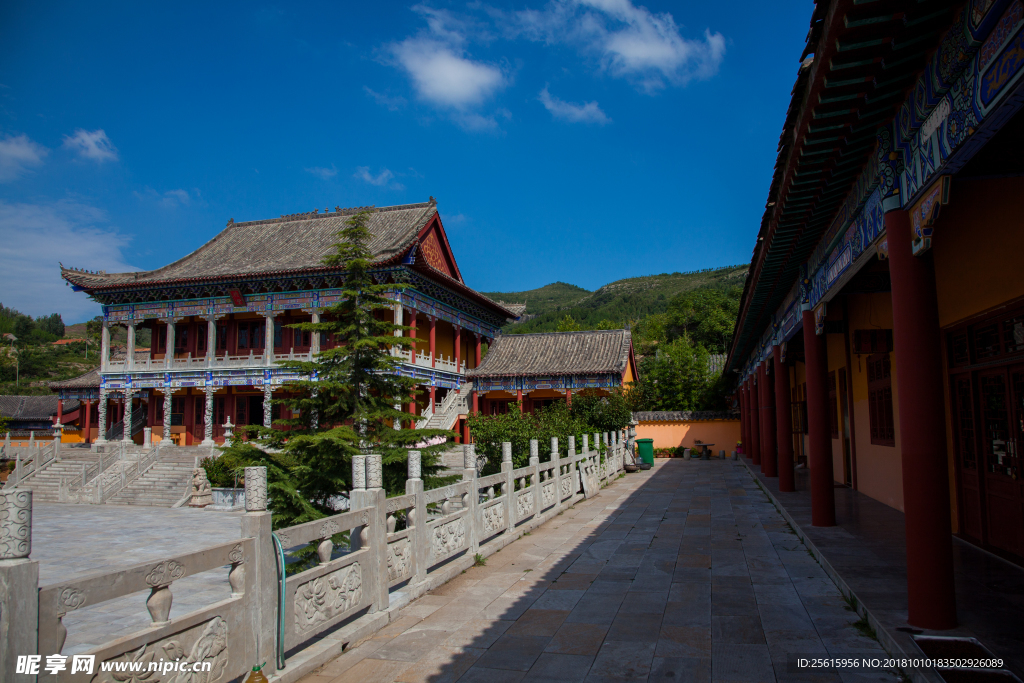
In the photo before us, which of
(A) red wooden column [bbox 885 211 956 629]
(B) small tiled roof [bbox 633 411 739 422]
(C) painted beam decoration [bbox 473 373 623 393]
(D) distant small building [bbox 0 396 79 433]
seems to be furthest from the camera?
(D) distant small building [bbox 0 396 79 433]

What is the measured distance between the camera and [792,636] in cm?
460

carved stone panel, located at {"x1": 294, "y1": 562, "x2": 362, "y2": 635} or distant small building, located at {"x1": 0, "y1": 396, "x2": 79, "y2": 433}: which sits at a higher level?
distant small building, located at {"x1": 0, "y1": 396, "x2": 79, "y2": 433}

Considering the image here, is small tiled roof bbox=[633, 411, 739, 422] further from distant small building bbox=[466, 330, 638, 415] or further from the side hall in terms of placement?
the side hall

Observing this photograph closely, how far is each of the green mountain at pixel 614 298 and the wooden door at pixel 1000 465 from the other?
231 ft

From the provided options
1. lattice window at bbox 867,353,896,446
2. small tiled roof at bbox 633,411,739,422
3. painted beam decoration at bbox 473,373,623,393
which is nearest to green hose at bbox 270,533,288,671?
lattice window at bbox 867,353,896,446

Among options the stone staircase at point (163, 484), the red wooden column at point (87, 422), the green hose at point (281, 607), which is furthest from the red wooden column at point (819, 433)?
the red wooden column at point (87, 422)

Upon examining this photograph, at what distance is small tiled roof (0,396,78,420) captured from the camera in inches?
1467

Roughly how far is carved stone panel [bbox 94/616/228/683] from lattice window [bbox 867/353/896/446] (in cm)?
884

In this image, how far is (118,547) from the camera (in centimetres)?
1188

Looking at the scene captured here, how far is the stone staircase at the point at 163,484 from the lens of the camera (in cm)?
1880

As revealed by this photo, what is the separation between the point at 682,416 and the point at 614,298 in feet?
252

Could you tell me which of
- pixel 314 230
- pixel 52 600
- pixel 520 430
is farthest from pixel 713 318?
pixel 52 600

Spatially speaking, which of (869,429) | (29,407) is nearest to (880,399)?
(869,429)

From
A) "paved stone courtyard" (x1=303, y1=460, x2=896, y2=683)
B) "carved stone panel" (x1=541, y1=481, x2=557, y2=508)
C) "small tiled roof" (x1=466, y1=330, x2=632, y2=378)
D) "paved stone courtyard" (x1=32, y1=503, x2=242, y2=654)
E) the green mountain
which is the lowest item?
"paved stone courtyard" (x1=32, y1=503, x2=242, y2=654)
